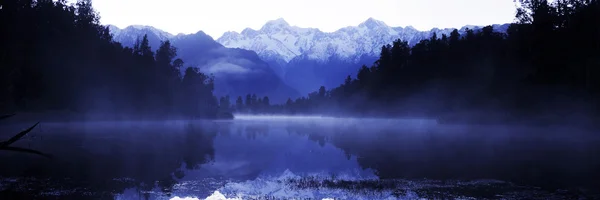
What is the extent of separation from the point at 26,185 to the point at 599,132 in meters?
61.3

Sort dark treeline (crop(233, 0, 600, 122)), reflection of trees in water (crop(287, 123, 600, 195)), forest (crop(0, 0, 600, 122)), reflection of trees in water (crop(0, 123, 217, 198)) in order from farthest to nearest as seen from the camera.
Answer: forest (crop(0, 0, 600, 122)) → dark treeline (crop(233, 0, 600, 122)) → reflection of trees in water (crop(287, 123, 600, 195)) → reflection of trees in water (crop(0, 123, 217, 198))

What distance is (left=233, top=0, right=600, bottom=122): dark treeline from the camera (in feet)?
221

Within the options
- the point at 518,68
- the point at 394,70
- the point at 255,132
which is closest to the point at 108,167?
the point at 255,132

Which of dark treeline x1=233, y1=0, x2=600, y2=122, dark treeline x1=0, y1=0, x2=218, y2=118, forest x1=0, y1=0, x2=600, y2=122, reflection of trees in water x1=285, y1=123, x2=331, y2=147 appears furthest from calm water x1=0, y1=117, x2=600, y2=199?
dark treeline x1=0, y1=0, x2=218, y2=118

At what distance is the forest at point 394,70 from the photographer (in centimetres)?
7025

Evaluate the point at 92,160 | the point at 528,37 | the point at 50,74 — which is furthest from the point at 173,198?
the point at 50,74

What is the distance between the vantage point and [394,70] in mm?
151125

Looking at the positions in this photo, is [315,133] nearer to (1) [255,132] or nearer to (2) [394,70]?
(1) [255,132]

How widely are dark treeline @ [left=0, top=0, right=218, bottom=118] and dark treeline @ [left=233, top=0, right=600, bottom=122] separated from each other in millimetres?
77216

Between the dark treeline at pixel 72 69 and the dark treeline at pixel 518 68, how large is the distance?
253 ft

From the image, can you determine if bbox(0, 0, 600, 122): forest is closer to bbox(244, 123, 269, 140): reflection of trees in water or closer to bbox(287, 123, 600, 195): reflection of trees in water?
bbox(287, 123, 600, 195): reflection of trees in water

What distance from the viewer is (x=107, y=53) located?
122188 millimetres

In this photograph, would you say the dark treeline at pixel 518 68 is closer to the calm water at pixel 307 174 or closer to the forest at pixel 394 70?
the forest at pixel 394 70

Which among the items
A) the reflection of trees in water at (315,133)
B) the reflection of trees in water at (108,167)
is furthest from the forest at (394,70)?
the reflection of trees in water at (108,167)
